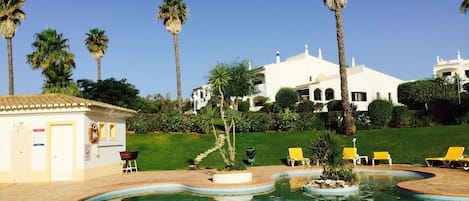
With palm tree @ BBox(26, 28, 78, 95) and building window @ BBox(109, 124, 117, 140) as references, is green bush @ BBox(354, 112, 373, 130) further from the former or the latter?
palm tree @ BBox(26, 28, 78, 95)

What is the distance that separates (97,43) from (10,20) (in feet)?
35.1

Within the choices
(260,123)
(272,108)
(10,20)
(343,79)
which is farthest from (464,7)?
(10,20)

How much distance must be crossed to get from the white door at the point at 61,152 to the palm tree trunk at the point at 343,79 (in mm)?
18261

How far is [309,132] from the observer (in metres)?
29.2

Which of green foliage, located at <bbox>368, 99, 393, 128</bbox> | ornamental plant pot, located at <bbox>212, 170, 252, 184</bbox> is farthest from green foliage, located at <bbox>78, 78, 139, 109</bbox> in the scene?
ornamental plant pot, located at <bbox>212, 170, 252, 184</bbox>

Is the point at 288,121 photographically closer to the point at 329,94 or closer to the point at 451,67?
the point at 329,94

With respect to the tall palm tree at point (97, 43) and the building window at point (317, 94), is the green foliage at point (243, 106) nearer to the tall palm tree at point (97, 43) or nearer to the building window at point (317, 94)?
the building window at point (317, 94)

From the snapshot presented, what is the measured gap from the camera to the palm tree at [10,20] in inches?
1236

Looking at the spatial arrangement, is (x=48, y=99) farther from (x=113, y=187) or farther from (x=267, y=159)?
(x=267, y=159)

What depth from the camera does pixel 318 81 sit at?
170ft

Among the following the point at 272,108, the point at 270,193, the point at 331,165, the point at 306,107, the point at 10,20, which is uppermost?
the point at 10,20

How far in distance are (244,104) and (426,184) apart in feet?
115

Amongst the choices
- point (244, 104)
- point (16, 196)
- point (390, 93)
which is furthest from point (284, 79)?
point (16, 196)

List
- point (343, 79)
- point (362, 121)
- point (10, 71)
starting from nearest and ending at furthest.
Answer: point (343, 79) < point (362, 121) < point (10, 71)
